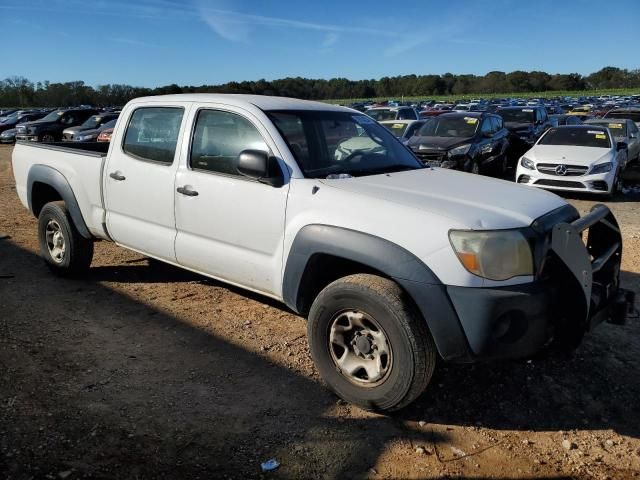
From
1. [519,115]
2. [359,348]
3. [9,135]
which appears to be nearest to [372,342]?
[359,348]

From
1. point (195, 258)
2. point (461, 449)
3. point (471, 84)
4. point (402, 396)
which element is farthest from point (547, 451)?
point (471, 84)

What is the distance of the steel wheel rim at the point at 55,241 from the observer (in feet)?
17.6

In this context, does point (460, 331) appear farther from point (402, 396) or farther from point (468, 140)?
point (468, 140)

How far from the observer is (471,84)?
104 meters

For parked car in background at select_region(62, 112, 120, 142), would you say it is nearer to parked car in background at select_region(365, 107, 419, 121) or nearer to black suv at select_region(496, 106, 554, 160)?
parked car in background at select_region(365, 107, 419, 121)

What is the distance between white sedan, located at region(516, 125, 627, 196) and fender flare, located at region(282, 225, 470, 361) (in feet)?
27.3

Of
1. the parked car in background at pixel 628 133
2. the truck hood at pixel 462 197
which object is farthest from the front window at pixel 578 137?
the truck hood at pixel 462 197

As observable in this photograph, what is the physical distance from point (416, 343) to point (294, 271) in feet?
2.93

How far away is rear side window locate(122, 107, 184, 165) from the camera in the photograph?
423cm

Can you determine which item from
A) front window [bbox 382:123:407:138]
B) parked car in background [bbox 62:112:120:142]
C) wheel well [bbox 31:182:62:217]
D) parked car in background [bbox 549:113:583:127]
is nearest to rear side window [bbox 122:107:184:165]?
wheel well [bbox 31:182:62:217]

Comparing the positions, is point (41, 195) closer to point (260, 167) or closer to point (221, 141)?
point (221, 141)

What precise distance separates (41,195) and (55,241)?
58 cm

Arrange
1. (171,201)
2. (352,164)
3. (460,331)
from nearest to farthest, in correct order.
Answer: (460,331) → (352,164) → (171,201)

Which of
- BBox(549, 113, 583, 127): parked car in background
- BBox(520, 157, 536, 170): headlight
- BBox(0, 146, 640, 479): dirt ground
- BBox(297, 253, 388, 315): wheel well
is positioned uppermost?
BBox(549, 113, 583, 127): parked car in background
